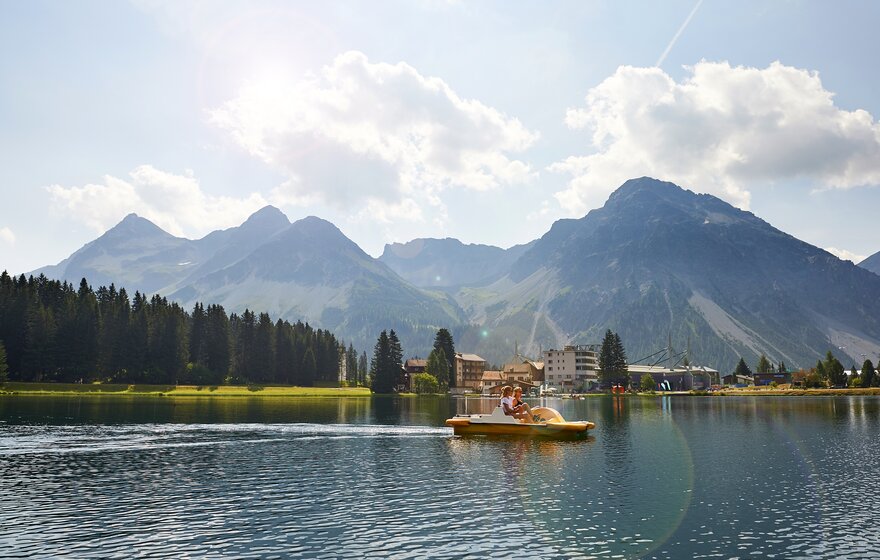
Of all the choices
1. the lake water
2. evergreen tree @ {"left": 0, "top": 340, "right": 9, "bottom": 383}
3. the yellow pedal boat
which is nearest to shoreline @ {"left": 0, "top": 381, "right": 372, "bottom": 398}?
evergreen tree @ {"left": 0, "top": 340, "right": 9, "bottom": 383}

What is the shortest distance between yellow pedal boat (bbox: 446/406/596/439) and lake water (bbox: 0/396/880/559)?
15.7ft

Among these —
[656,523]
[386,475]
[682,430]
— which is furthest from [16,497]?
[682,430]

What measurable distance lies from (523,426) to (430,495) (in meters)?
46.5

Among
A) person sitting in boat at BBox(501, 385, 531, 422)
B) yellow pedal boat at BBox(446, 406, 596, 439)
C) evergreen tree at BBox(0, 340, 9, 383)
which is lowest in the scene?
yellow pedal boat at BBox(446, 406, 596, 439)

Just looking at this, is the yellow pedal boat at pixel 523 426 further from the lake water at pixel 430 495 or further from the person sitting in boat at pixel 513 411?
the lake water at pixel 430 495

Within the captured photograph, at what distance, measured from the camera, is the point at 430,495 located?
44.1 meters

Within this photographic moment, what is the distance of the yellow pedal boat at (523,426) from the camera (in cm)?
8444

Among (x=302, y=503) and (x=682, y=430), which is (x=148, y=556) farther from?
(x=682, y=430)

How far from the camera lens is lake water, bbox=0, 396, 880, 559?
3105 cm

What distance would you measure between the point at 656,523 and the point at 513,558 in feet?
37.8

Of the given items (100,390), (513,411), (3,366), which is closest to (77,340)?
(100,390)

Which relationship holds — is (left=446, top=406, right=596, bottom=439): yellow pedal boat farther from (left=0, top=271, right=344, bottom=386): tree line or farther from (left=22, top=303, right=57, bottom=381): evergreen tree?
(left=22, top=303, right=57, bottom=381): evergreen tree

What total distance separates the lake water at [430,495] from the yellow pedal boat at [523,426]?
4.79 metres

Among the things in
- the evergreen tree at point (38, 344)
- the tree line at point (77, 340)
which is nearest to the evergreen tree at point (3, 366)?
the tree line at point (77, 340)
